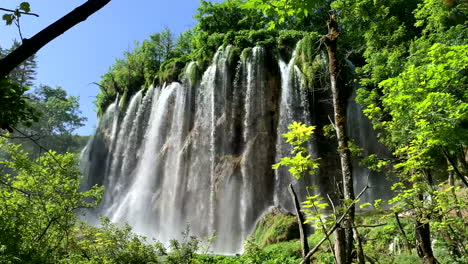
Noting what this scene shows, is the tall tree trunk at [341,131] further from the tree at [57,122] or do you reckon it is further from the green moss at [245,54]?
the tree at [57,122]

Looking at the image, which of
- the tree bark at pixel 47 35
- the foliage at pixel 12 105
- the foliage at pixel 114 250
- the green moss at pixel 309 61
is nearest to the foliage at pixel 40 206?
the foliage at pixel 114 250

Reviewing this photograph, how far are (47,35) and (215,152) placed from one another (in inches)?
781

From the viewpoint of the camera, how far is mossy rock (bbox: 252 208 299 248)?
13909 millimetres

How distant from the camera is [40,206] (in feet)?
23.1

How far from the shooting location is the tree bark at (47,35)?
1679mm

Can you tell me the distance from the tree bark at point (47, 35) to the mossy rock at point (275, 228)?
12445mm

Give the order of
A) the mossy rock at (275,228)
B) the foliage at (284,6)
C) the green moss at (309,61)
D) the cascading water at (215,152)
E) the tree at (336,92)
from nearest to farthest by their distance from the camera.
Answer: the tree at (336,92)
the foliage at (284,6)
the mossy rock at (275,228)
the cascading water at (215,152)
the green moss at (309,61)

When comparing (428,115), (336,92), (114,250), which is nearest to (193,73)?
(114,250)

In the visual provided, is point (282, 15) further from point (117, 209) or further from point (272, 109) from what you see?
point (117, 209)

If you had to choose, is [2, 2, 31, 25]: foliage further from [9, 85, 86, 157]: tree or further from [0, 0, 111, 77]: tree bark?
[9, 85, 86, 157]: tree

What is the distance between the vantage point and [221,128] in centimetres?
2189

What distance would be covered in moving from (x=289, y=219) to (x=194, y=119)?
11.5 metres

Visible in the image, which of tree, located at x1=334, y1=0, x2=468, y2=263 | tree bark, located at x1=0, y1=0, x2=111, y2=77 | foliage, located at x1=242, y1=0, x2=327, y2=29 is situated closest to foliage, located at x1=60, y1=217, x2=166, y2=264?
tree, located at x1=334, y1=0, x2=468, y2=263

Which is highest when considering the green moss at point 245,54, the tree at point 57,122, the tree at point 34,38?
the tree at point 57,122
